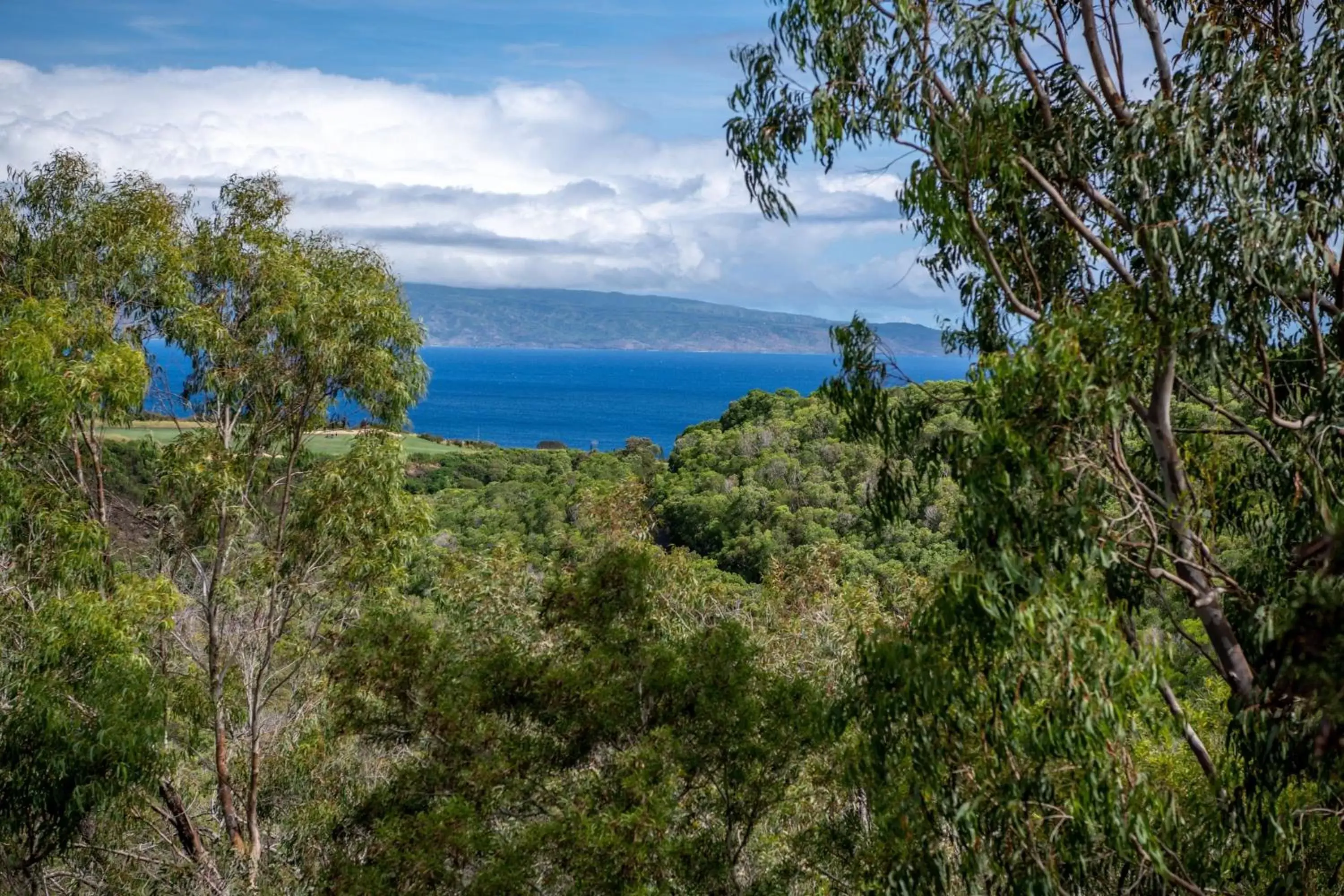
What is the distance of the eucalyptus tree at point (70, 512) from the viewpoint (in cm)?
691

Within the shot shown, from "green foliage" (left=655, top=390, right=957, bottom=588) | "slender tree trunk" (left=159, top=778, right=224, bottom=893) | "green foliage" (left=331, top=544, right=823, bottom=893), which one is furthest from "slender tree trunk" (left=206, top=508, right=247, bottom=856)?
"green foliage" (left=655, top=390, right=957, bottom=588)

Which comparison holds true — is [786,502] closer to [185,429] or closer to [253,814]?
[253,814]

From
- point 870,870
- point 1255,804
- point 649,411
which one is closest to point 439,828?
point 870,870

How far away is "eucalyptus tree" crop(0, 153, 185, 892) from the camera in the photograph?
6.91m

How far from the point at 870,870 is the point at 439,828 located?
2259 millimetres

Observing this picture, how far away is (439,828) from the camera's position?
5.85 m

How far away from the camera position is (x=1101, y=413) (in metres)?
4.28

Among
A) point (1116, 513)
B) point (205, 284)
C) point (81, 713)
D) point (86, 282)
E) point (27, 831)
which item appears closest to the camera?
point (1116, 513)

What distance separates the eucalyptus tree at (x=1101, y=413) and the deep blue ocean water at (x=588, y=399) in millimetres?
43081

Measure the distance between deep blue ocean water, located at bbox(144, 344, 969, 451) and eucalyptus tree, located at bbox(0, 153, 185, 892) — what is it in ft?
137

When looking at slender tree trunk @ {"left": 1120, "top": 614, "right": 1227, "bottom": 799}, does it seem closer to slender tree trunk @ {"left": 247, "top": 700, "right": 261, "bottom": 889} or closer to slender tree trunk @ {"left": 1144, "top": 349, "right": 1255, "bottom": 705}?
slender tree trunk @ {"left": 1144, "top": 349, "right": 1255, "bottom": 705}

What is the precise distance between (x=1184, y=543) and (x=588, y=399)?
387 feet

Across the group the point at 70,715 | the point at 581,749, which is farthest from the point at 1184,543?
the point at 70,715

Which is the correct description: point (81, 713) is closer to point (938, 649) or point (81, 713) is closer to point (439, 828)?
point (439, 828)
